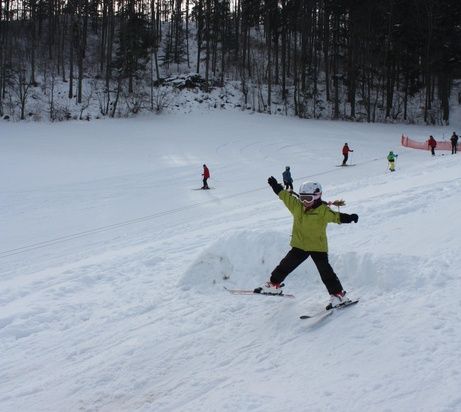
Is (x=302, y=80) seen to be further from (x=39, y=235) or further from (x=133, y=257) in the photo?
(x=133, y=257)

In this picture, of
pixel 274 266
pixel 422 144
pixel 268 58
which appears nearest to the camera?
pixel 274 266

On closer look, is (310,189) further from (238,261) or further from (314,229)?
(238,261)

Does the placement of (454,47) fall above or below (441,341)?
above

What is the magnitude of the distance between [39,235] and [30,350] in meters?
10.0

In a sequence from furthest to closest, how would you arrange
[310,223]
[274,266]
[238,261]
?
[238,261] < [274,266] < [310,223]

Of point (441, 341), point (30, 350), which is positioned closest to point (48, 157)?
point (30, 350)

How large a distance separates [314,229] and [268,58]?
45988 millimetres

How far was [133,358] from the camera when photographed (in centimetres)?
477

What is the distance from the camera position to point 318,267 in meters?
5.56

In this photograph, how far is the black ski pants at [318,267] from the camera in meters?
5.47

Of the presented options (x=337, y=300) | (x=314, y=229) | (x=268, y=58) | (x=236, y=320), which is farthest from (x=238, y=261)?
(x=268, y=58)

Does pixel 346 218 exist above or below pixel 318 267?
above

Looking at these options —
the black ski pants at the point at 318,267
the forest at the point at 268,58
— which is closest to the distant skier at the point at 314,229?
the black ski pants at the point at 318,267

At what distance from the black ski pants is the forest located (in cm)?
3682
